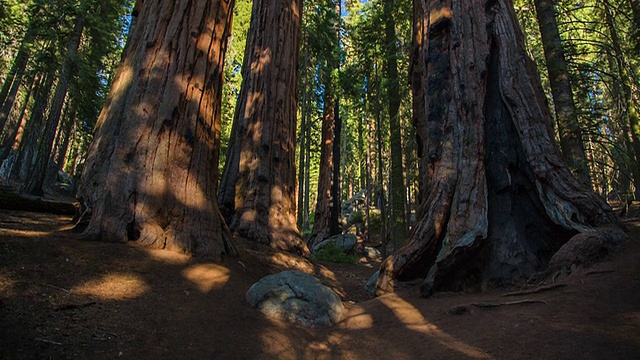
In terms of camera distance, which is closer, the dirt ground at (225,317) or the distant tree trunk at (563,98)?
the dirt ground at (225,317)

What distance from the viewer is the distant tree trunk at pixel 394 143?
12.3 metres

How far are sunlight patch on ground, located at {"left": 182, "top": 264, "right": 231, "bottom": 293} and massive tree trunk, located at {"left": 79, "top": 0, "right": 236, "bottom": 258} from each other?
0.34 m

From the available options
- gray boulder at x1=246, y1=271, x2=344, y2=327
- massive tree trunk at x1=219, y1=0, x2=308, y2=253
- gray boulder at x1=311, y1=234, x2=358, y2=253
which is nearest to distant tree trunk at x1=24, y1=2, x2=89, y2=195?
massive tree trunk at x1=219, y1=0, x2=308, y2=253

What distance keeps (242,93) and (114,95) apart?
4.22 m

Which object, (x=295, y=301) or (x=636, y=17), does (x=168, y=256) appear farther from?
(x=636, y=17)

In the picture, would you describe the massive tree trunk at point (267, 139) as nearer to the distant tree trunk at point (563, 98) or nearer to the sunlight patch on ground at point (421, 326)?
the sunlight patch on ground at point (421, 326)

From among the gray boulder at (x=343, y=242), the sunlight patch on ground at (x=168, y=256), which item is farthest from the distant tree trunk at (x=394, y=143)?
the sunlight patch on ground at (x=168, y=256)

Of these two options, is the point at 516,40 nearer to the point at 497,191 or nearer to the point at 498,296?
the point at 497,191

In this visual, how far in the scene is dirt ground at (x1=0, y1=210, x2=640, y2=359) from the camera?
7.05ft

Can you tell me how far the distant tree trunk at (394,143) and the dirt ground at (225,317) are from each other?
27.7 ft

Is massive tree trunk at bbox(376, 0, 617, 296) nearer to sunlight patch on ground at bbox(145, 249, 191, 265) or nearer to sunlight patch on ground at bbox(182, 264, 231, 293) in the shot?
sunlight patch on ground at bbox(182, 264, 231, 293)

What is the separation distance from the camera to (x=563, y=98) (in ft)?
23.6

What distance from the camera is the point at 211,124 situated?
491cm

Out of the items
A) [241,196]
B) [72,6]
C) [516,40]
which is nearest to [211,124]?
[241,196]
